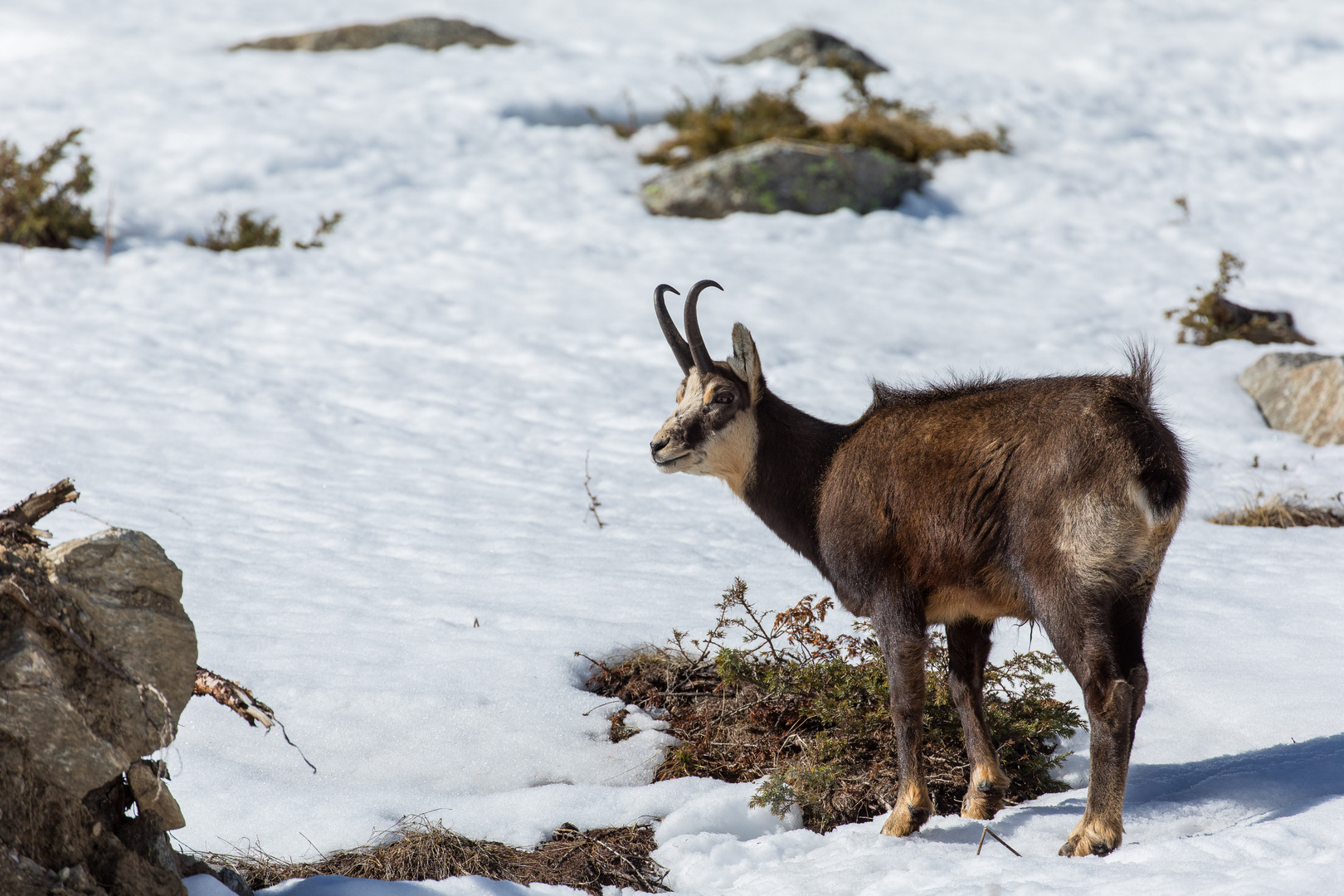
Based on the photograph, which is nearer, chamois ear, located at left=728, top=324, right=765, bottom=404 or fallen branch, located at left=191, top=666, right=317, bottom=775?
fallen branch, located at left=191, top=666, right=317, bottom=775

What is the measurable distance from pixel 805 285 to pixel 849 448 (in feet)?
23.0

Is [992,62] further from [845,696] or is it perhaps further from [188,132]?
[845,696]

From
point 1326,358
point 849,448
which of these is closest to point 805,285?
point 1326,358

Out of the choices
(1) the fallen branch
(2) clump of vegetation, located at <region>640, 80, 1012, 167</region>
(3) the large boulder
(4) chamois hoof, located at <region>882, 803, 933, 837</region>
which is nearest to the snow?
(4) chamois hoof, located at <region>882, 803, 933, 837</region>

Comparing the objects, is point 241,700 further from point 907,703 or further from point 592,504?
point 592,504

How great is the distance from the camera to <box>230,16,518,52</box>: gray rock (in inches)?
677

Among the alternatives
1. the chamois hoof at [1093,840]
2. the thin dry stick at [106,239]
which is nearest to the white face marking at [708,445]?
the chamois hoof at [1093,840]

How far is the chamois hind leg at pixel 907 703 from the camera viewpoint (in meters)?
4.24

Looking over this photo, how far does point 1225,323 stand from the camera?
1049 cm

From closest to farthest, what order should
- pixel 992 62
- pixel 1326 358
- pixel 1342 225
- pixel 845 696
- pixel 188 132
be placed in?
1. pixel 845 696
2. pixel 1326 358
3. pixel 1342 225
4. pixel 188 132
5. pixel 992 62

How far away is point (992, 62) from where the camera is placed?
1884cm

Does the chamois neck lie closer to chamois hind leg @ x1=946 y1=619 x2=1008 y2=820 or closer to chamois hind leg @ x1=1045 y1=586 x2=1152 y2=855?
chamois hind leg @ x1=946 y1=619 x2=1008 y2=820

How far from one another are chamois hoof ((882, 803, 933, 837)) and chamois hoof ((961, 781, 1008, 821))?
0.30 metres

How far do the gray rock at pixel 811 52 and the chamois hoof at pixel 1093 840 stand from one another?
47.1ft
